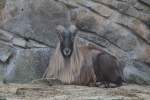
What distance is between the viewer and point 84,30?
893 centimetres

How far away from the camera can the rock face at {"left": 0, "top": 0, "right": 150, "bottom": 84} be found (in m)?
8.78

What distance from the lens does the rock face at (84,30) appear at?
8.78 metres

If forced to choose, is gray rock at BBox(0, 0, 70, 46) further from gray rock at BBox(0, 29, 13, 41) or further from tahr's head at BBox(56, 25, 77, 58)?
A: tahr's head at BBox(56, 25, 77, 58)

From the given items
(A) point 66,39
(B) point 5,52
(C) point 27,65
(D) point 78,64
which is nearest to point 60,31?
(A) point 66,39

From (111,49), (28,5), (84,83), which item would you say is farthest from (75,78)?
(28,5)

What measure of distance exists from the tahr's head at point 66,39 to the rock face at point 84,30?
27.7 inches

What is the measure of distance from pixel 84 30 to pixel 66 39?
0.90 metres

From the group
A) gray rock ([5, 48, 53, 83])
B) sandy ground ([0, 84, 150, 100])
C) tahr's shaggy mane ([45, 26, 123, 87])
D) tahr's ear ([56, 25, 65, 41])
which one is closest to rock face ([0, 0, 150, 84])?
gray rock ([5, 48, 53, 83])

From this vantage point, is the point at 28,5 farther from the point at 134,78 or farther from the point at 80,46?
the point at 134,78

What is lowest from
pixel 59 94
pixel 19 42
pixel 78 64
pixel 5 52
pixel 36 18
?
pixel 59 94

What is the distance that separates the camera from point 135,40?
8.81m

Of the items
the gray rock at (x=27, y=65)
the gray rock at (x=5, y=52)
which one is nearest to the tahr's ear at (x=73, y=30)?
the gray rock at (x=27, y=65)

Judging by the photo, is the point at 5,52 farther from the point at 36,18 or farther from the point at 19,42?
the point at 36,18

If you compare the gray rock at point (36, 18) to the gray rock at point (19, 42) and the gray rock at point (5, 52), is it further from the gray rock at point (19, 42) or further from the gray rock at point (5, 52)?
the gray rock at point (5, 52)
